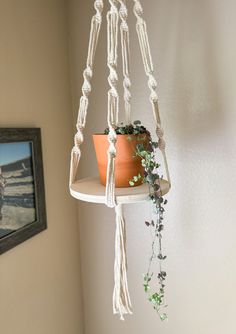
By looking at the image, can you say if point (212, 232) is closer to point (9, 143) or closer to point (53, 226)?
point (53, 226)

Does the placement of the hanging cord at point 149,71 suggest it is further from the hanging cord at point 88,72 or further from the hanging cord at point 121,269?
the hanging cord at point 121,269

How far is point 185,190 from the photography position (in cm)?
111

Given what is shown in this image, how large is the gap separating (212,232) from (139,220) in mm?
275

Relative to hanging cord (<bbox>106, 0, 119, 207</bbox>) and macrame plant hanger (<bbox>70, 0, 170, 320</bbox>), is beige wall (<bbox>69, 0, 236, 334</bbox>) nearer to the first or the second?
macrame plant hanger (<bbox>70, 0, 170, 320</bbox>)

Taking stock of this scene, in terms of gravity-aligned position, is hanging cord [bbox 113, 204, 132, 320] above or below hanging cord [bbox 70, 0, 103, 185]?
below

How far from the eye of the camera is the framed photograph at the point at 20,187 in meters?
0.89

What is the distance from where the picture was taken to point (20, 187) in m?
0.96

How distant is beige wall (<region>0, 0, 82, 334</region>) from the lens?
36.3 inches

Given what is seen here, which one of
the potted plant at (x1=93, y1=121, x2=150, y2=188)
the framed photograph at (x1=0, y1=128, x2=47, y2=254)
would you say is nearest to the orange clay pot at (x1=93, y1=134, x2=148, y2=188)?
the potted plant at (x1=93, y1=121, x2=150, y2=188)

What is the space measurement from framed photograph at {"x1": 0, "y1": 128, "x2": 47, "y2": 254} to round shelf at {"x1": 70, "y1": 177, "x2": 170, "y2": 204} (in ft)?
0.74

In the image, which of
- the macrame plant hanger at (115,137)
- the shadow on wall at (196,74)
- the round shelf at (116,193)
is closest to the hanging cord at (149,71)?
the macrame plant hanger at (115,137)

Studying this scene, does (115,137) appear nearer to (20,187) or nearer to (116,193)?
(116,193)

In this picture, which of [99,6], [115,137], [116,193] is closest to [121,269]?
[116,193]

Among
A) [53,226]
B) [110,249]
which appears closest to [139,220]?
[110,249]
